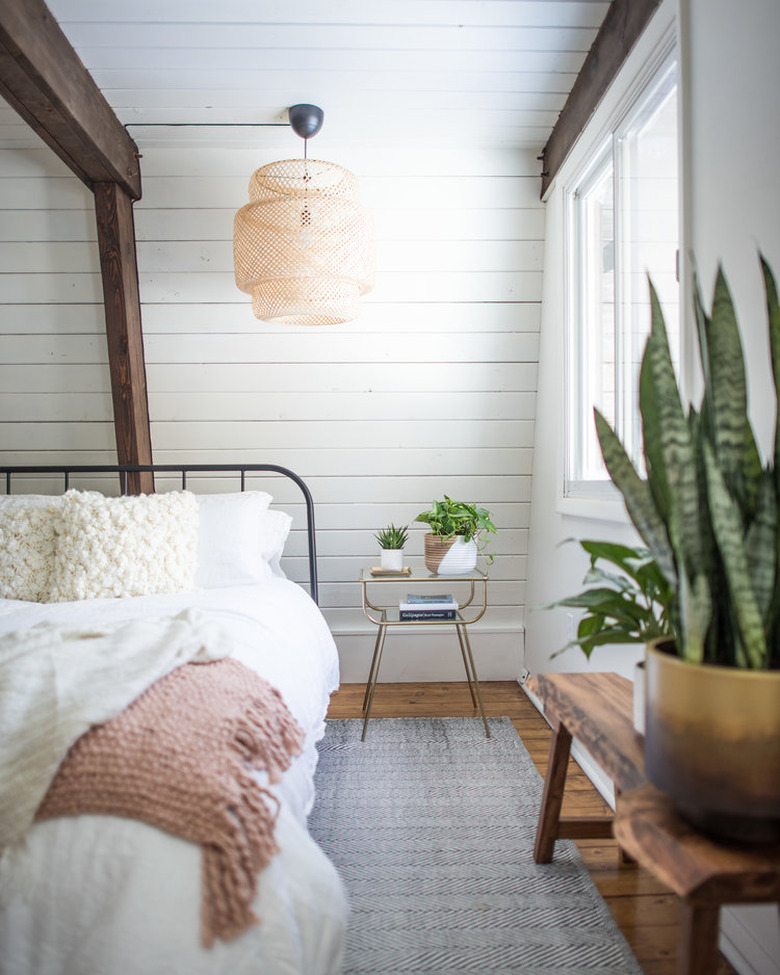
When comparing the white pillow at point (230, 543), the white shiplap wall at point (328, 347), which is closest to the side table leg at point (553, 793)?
the white pillow at point (230, 543)

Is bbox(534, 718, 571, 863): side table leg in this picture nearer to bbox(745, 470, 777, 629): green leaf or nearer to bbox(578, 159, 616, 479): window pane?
bbox(745, 470, 777, 629): green leaf

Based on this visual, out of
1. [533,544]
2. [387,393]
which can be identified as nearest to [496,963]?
[533,544]

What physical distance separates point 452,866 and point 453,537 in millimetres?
1093

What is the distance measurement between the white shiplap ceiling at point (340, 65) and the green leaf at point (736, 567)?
1755 millimetres

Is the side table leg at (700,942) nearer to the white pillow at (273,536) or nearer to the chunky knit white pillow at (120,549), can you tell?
the chunky knit white pillow at (120,549)

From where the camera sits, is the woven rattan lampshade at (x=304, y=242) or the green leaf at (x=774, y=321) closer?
the green leaf at (x=774, y=321)

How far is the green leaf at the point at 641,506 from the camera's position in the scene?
2.76 ft

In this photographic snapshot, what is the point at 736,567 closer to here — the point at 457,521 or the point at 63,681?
the point at 63,681

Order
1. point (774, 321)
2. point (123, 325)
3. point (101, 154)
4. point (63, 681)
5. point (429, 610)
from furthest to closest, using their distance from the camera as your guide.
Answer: point (123, 325) → point (429, 610) → point (101, 154) → point (63, 681) → point (774, 321)

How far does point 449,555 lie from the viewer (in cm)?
235

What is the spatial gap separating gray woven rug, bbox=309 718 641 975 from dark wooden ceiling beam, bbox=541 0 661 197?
2.08 metres

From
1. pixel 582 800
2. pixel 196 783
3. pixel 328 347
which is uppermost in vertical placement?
pixel 328 347

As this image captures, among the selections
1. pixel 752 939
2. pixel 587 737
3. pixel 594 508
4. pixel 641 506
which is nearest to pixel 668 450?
pixel 641 506

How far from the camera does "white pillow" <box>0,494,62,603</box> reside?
80.4 inches
